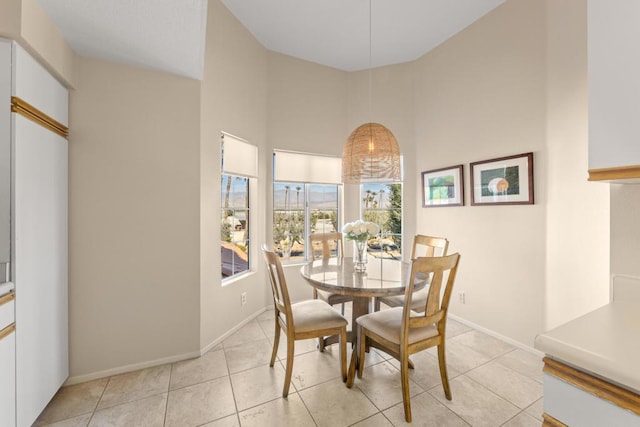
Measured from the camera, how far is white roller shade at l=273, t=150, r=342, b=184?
3602 millimetres

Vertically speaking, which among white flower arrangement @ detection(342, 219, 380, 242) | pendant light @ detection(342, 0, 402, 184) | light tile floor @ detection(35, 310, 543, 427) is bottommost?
light tile floor @ detection(35, 310, 543, 427)

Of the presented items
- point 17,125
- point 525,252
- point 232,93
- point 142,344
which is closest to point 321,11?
point 232,93

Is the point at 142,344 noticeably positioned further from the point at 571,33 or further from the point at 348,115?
the point at 571,33

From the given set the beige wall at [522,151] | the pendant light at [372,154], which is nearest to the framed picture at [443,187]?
the beige wall at [522,151]

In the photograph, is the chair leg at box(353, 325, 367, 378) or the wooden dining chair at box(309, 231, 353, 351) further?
the wooden dining chair at box(309, 231, 353, 351)

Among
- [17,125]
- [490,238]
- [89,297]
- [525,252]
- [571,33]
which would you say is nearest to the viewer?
[17,125]

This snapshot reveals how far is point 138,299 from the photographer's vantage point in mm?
2166

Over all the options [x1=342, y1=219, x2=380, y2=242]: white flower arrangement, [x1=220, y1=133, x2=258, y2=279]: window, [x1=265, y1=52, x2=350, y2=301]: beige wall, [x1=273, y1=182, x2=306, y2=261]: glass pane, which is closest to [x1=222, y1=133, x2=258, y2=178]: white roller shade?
[x1=220, y1=133, x2=258, y2=279]: window

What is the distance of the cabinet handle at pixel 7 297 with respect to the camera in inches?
52.6

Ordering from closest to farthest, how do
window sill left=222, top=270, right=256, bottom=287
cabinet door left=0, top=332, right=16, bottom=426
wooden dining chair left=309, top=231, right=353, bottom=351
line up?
1. cabinet door left=0, top=332, right=16, bottom=426
2. wooden dining chair left=309, top=231, right=353, bottom=351
3. window sill left=222, top=270, right=256, bottom=287

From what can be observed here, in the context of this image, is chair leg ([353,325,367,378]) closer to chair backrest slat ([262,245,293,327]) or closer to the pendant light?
chair backrest slat ([262,245,293,327])

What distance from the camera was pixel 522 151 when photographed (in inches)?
99.7

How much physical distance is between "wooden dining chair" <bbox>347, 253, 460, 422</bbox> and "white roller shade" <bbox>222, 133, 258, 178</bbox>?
6.73ft

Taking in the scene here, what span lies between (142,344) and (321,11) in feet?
11.8
